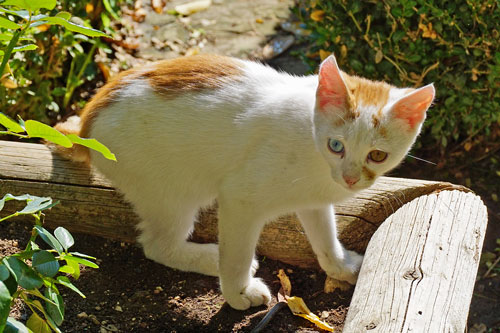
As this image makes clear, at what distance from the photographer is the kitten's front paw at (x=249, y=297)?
256 cm

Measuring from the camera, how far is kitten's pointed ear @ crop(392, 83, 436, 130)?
2.05 metres

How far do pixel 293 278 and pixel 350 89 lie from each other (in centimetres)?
104

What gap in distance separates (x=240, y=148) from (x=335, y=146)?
0.46 meters

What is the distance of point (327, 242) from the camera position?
2736 millimetres

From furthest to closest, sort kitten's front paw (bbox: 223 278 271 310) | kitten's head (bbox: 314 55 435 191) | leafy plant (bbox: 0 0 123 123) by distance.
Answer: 1. leafy plant (bbox: 0 0 123 123)
2. kitten's front paw (bbox: 223 278 271 310)
3. kitten's head (bbox: 314 55 435 191)

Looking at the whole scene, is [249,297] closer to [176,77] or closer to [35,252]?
[176,77]

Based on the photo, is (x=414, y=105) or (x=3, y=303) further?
(x=414, y=105)

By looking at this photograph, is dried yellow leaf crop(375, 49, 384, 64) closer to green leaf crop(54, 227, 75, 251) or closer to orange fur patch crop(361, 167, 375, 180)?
orange fur patch crop(361, 167, 375, 180)

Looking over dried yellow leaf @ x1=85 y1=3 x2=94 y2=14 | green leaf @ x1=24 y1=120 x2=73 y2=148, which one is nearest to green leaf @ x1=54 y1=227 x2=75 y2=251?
green leaf @ x1=24 y1=120 x2=73 y2=148

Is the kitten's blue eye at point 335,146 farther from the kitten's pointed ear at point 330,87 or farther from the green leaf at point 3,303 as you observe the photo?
the green leaf at point 3,303

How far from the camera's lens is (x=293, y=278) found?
288cm

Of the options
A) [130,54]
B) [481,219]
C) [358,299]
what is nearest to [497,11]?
[481,219]

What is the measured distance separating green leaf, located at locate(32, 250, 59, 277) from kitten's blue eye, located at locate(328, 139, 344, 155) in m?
1.06

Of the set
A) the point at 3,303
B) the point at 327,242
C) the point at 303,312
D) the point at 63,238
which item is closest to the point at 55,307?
the point at 63,238
